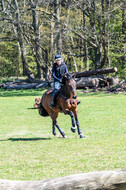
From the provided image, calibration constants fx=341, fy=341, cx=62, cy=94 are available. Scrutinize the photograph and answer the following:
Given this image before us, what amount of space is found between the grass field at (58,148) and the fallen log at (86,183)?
4.00 metres

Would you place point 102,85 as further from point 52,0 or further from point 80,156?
point 80,156

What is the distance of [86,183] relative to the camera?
9.99 ft

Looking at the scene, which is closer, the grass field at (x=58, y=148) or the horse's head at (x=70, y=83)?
the grass field at (x=58, y=148)

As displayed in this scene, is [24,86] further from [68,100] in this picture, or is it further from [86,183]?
[86,183]

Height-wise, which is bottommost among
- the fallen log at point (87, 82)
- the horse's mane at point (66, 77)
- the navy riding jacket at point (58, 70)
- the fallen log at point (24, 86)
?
the fallen log at point (24, 86)

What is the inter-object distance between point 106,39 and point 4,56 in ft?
108

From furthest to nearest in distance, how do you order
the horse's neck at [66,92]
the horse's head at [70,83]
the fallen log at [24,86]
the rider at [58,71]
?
the fallen log at [24,86]
the rider at [58,71]
the horse's neck at [66,92]
the horse's head at [70,83]

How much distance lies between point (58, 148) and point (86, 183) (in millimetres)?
7504

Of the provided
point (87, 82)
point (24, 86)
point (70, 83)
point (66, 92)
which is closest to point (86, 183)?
point (70, 83)

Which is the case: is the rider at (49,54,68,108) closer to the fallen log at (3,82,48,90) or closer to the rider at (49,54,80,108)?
the rider at (49,54,80,108)

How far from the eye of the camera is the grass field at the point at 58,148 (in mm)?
7605

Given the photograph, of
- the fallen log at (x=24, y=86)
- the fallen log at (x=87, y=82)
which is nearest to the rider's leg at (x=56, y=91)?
the fallen log at (x=87, y=82)

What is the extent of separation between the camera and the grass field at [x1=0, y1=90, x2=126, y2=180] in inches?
299

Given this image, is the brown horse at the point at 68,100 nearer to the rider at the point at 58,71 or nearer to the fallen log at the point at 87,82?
the rider at the point at 58,71
